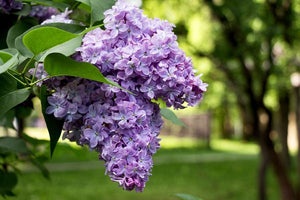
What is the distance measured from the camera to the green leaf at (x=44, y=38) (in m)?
0.80

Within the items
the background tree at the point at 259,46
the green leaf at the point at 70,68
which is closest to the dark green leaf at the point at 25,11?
the green leaf at the point at 70,68

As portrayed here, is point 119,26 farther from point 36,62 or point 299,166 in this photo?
point 299,166

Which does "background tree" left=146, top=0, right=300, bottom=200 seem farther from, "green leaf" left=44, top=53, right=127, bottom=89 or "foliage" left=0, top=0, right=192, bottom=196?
"green leaf" left=44, top=53, right=127, bottom=89

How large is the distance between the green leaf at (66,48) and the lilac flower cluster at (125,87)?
0.02 meters

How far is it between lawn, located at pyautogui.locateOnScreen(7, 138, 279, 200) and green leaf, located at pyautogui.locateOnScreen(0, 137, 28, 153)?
563 centimetres

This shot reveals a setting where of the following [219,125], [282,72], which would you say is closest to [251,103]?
[282,72]

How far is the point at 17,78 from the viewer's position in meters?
0.94

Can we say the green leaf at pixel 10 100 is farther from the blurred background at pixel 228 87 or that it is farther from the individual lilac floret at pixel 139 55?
the blurred background at pixel 228 87

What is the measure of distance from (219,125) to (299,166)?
27.6 meters

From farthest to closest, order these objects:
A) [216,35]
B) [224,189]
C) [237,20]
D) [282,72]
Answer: [224,189]
[216,35]
[282,72]
[237,20]

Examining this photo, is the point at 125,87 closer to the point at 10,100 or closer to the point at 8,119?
the point at 10,100

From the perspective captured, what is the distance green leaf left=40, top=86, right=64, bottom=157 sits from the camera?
91 centimetres

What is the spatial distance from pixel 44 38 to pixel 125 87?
191mm

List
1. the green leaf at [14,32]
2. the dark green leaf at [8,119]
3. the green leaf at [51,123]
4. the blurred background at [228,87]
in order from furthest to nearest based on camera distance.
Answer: the blurred background at [228,87] < the dark green leaf at [8,119] < the green leaf at [14,32] < the green leaf at [51,123]
